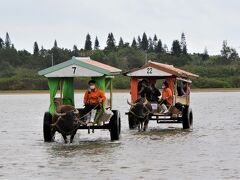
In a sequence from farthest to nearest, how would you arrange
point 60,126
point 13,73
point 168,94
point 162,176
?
1. point 13,73
2. point 168,94
3. point 60,126
4. point 162,176

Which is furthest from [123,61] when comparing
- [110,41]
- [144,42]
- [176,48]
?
[144,42]

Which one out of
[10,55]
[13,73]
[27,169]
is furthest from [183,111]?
[10,55]

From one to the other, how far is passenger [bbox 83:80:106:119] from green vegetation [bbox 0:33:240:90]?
73815mm

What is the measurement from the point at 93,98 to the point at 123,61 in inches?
4491

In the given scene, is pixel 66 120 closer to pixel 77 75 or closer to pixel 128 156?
pixel 77 75

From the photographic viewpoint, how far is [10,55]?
153m

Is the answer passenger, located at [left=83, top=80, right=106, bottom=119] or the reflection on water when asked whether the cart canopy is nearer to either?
the reflection on water

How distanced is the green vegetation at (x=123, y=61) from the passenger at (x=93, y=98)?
73815 mm

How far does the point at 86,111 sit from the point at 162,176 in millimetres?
7174

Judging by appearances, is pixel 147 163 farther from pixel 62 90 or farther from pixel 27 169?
pixel 62 90

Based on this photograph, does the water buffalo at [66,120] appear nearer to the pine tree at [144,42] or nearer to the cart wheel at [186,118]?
the cart wheel at [186,118]

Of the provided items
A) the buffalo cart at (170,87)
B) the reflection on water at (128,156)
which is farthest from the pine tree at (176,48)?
the reflection on water at (128,156)

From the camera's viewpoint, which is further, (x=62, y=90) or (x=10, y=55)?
(x=10, y=55)

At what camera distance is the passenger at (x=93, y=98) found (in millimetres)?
20953
